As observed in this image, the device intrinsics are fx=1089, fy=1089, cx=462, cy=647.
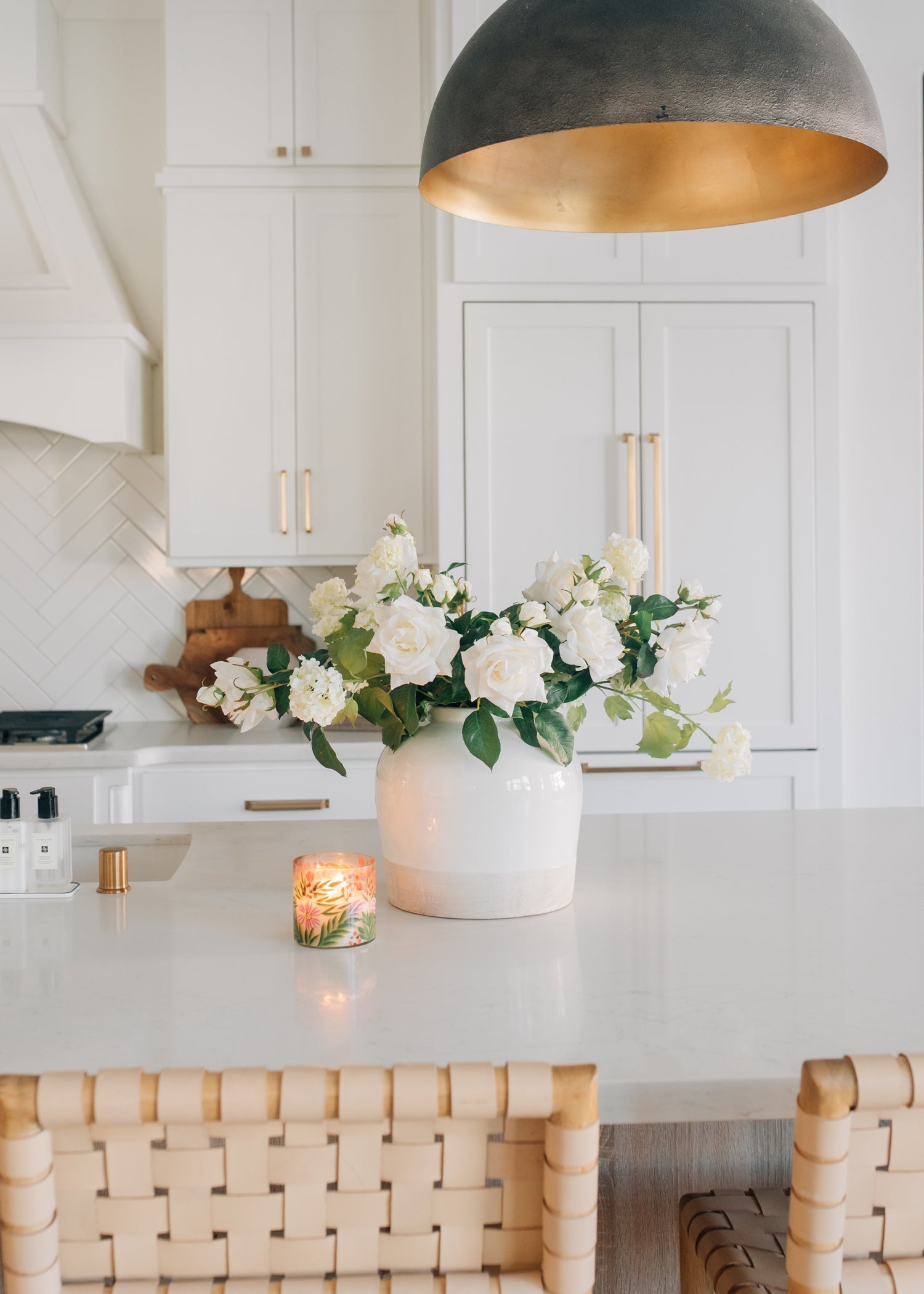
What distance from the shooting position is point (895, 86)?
3.08 meters

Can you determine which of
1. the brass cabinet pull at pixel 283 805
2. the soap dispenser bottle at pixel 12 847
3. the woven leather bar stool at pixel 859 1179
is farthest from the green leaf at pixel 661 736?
the brass cabinet pull at pixel 283 805

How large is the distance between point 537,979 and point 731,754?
35cm

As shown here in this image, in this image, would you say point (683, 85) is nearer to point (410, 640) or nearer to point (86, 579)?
point (410, 640)

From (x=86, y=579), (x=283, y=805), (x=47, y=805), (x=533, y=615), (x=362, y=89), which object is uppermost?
(x=362, y=89)

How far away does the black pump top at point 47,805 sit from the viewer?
4.42 ft

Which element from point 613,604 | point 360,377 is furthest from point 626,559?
point 360,377

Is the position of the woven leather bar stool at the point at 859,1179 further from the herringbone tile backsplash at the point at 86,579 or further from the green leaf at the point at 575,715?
the herringbone tile backsplash at the point at 86,579

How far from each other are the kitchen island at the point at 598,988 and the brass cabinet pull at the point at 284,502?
5.00ft

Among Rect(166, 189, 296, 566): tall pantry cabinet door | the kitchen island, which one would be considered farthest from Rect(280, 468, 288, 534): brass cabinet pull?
the kitchen island

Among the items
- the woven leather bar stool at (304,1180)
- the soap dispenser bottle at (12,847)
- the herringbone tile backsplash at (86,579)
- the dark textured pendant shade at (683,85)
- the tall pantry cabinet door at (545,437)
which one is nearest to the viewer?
the woven leather bar stool at (304,1180)

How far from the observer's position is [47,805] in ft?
4.43

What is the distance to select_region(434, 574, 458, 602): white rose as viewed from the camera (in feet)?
3.91

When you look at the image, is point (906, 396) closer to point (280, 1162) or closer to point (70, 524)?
point (70, 524)

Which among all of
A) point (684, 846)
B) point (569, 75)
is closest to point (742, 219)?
point (569, 75)
